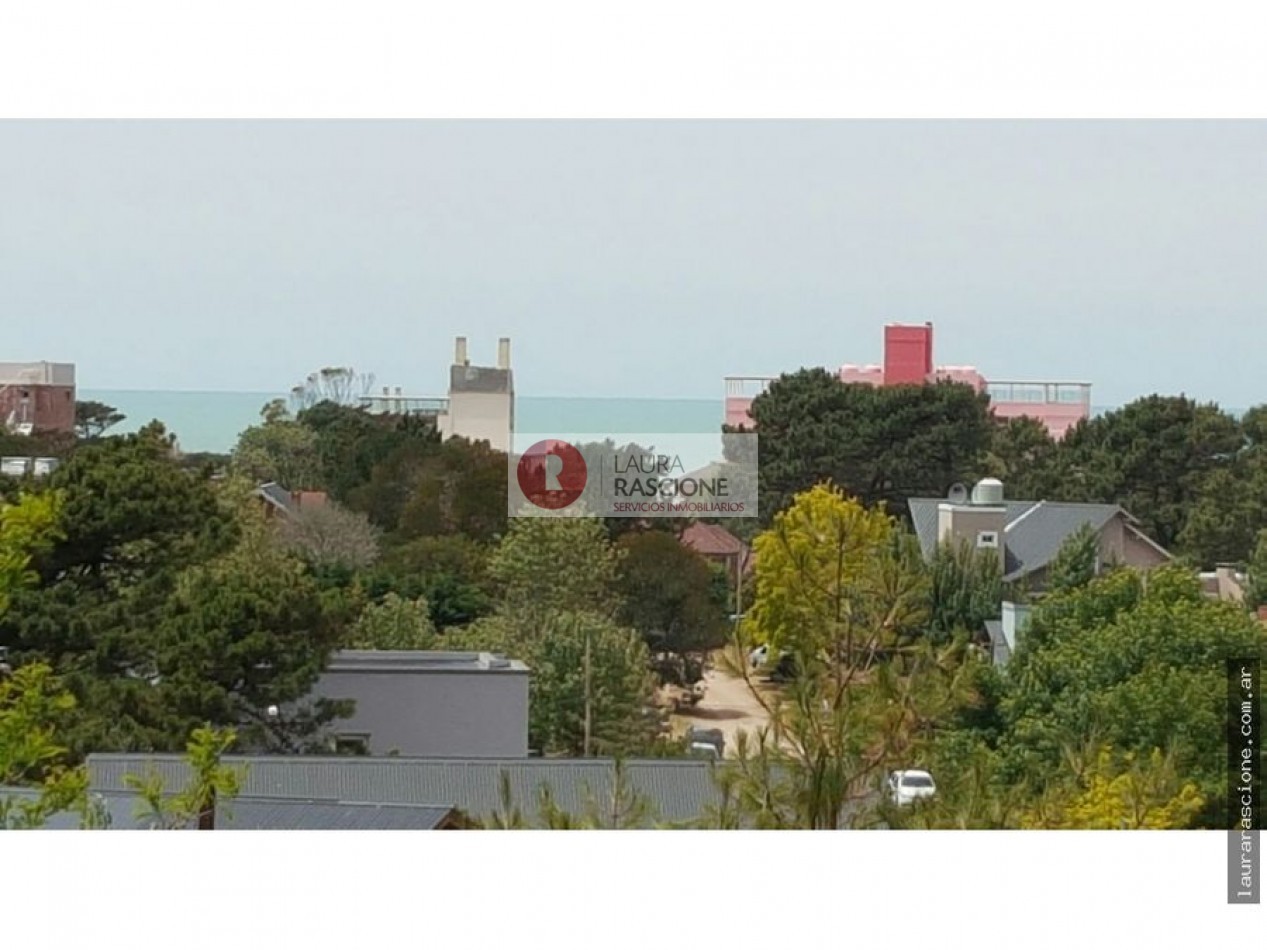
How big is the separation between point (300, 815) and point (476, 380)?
88.6 inches

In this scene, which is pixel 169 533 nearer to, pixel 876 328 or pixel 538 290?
pixel 538 290

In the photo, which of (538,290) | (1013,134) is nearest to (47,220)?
(538,290)

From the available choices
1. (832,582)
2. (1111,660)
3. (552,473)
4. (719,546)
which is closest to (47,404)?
(552,473)

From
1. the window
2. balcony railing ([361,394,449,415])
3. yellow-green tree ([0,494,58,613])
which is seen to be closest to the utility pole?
the window

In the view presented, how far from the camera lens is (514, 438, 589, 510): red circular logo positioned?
8.14 meters

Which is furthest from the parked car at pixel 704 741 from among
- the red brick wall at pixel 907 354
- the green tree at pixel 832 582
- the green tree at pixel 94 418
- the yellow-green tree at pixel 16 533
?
the yellow-green tree at pixel 16 533

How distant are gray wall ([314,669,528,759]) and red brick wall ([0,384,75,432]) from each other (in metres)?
1.72

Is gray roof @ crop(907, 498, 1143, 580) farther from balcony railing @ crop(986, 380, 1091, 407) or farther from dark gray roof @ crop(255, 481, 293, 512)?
dark gray roof @ crop(255, 481, 293, 512)

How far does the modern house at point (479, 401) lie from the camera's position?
8.07 metres

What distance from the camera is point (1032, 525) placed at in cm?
884

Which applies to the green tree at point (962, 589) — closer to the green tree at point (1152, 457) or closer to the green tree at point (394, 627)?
the green tree at point (1152, 457)

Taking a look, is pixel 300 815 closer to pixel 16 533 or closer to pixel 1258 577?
pixel 16 533

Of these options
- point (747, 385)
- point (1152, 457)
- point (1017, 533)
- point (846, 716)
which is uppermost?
point (747, 385)

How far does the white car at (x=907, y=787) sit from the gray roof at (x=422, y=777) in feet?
11.5
